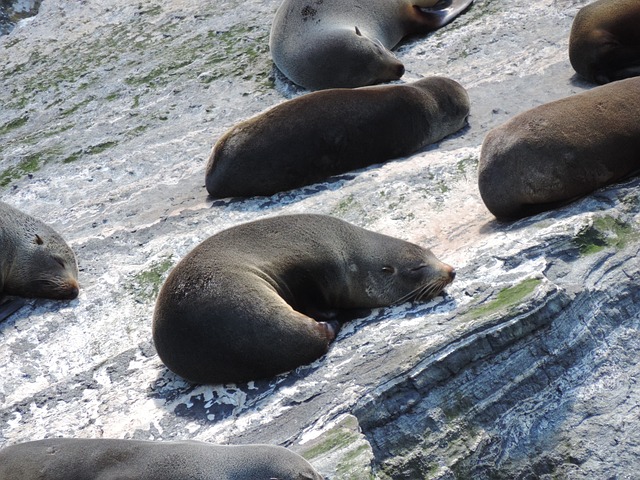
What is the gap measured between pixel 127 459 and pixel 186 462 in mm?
270

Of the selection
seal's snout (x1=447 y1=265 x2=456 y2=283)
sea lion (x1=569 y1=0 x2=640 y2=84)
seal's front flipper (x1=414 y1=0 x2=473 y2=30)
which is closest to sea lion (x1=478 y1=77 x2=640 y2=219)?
seal's snout (x1=447 y1=265 x2=456 y2=283)

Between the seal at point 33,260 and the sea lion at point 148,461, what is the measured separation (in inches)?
90.1

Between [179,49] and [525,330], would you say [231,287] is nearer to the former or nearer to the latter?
[525,330]

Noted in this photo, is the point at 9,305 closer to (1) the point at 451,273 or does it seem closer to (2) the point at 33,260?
(2) the point at 33,260

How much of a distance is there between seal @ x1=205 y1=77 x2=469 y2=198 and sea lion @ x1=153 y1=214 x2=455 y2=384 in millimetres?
1676

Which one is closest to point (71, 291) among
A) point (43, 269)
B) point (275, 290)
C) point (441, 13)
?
point (43, 269)

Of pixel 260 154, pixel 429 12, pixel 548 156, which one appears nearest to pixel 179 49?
pixel 429 12

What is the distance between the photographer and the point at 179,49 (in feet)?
34.9

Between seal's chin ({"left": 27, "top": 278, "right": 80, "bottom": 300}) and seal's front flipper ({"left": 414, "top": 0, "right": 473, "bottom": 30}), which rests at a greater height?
seal's front flipper ({"left": 414, "top": 0, "right": 473, "bottom": 30})

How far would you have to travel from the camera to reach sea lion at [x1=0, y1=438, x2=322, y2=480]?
4.09 metres

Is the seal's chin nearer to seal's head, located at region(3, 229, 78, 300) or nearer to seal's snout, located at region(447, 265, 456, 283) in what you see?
seal's head, located at region(3, 229, 78, 300)

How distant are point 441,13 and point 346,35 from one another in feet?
3.95

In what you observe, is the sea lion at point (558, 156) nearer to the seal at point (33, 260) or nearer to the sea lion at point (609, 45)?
the sea lion at point (609, 45)

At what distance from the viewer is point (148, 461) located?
4.20m
